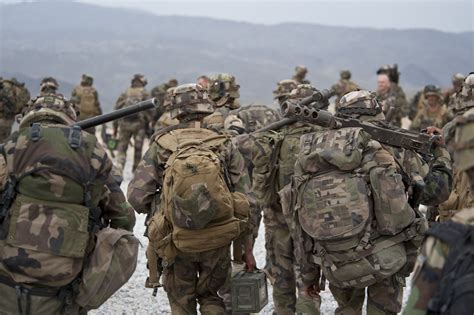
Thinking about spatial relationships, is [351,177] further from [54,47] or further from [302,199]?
[54,47]

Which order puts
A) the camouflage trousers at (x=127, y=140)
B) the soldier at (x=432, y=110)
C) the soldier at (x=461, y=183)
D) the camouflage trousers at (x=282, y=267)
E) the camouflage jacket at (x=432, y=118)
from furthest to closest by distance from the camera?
the camouflage trousers at (x=127, y=140), the soldier at (x=432, y=110), the camouflage jacket at (x=432, y=118), the camouflage trousers at (x=282, y=267), the soldier at (x=461, y=183)

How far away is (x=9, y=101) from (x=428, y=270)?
10230 mm

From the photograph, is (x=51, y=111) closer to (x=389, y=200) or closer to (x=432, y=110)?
(x=389, y=200)

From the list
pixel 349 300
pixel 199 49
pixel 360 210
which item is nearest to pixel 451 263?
pixel 360 210

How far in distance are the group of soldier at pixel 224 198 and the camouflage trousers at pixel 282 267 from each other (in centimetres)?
36

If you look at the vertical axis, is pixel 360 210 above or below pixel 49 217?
below

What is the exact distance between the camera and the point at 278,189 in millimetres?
5668

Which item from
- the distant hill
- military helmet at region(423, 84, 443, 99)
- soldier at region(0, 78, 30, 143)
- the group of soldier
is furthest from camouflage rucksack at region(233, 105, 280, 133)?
the distant hill

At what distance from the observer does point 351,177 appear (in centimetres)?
413

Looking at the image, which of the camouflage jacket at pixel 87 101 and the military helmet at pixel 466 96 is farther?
the camouflage jacket at pixel 87 101

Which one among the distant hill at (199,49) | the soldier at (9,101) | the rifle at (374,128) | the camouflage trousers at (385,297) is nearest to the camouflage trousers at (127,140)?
the soldier at (9,101)

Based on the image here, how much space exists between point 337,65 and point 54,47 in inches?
1252

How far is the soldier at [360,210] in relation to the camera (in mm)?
4121

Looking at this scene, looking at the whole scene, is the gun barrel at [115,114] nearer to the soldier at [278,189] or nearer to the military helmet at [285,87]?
the soldier at [278,189]
